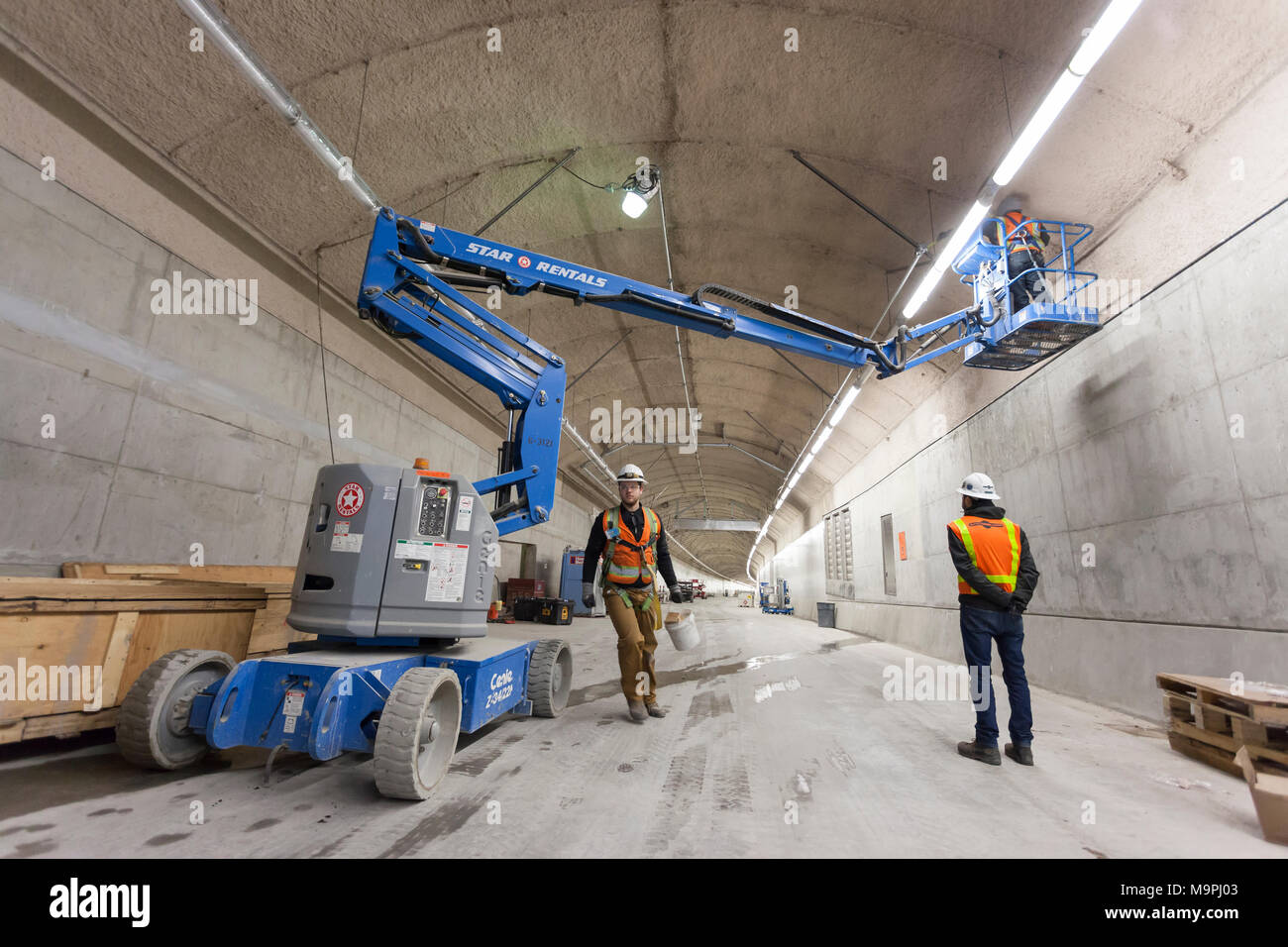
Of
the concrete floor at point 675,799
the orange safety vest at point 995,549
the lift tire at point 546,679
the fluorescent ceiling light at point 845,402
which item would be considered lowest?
the concrete floor at point 675,799

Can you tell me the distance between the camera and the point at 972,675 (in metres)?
3.75

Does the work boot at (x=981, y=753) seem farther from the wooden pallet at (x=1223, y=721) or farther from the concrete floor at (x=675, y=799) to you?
the wooden pallet at (x=1223, y=721)

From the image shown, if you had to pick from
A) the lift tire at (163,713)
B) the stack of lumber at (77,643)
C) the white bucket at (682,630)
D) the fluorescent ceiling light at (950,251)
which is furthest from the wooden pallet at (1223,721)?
the stack of lumber at (77,643)

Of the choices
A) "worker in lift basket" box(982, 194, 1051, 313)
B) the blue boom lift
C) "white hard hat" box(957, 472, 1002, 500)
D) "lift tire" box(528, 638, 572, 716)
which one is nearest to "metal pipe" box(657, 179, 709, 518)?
the blue boom lift

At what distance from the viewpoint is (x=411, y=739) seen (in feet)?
7.98

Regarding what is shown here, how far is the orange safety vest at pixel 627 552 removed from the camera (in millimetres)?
4406

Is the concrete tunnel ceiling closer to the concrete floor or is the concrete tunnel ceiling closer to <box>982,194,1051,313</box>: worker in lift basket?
<box>982,194,1051,313</box>: worker in lift basket

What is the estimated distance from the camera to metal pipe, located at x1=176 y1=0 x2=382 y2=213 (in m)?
3.72

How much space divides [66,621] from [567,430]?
978cm

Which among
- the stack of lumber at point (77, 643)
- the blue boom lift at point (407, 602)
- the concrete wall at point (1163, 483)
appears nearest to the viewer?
the blue boom lift at point (407, 602)

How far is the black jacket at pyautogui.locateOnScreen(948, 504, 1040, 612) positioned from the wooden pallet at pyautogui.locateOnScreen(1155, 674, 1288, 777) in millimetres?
1060

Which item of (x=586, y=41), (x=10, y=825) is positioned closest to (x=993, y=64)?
(x=586, y=41)

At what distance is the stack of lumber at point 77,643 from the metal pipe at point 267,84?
3.93 meters

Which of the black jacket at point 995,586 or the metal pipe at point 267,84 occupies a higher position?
the metal pipe at point 267,84
